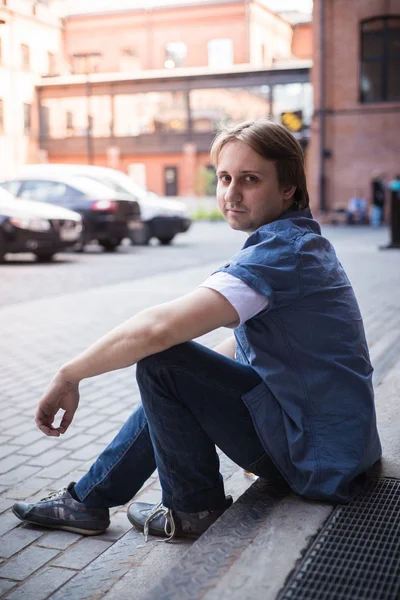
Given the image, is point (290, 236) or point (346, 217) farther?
point (346, 217)

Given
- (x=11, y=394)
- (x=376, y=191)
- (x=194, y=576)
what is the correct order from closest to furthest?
(x=194, y=576) < (x=11, y=394) < (x=376, y=191)

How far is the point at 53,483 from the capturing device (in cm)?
367

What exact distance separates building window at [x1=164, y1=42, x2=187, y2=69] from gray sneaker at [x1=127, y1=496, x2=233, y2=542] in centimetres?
5962

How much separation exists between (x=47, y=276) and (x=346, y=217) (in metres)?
20.0

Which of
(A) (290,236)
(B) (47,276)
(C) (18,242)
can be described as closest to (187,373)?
(A) (290,236)

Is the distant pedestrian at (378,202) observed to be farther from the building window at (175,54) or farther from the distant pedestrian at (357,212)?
the building window at (175,54)

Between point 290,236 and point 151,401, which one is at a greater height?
point 290,236

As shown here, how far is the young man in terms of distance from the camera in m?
2.46

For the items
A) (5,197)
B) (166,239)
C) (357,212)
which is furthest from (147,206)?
(357,212)

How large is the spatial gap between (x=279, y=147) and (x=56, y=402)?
1.12 meters

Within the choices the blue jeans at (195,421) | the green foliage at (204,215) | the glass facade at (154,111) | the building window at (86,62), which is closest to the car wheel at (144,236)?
the blue jeans at (195,421)

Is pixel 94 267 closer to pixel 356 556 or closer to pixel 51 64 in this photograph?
pixel 356 556

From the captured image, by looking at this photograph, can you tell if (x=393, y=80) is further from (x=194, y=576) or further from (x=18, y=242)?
(x=194, y=576)

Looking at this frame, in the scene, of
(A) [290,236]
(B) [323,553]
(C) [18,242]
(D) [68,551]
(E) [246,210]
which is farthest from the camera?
(C) [18,242]
